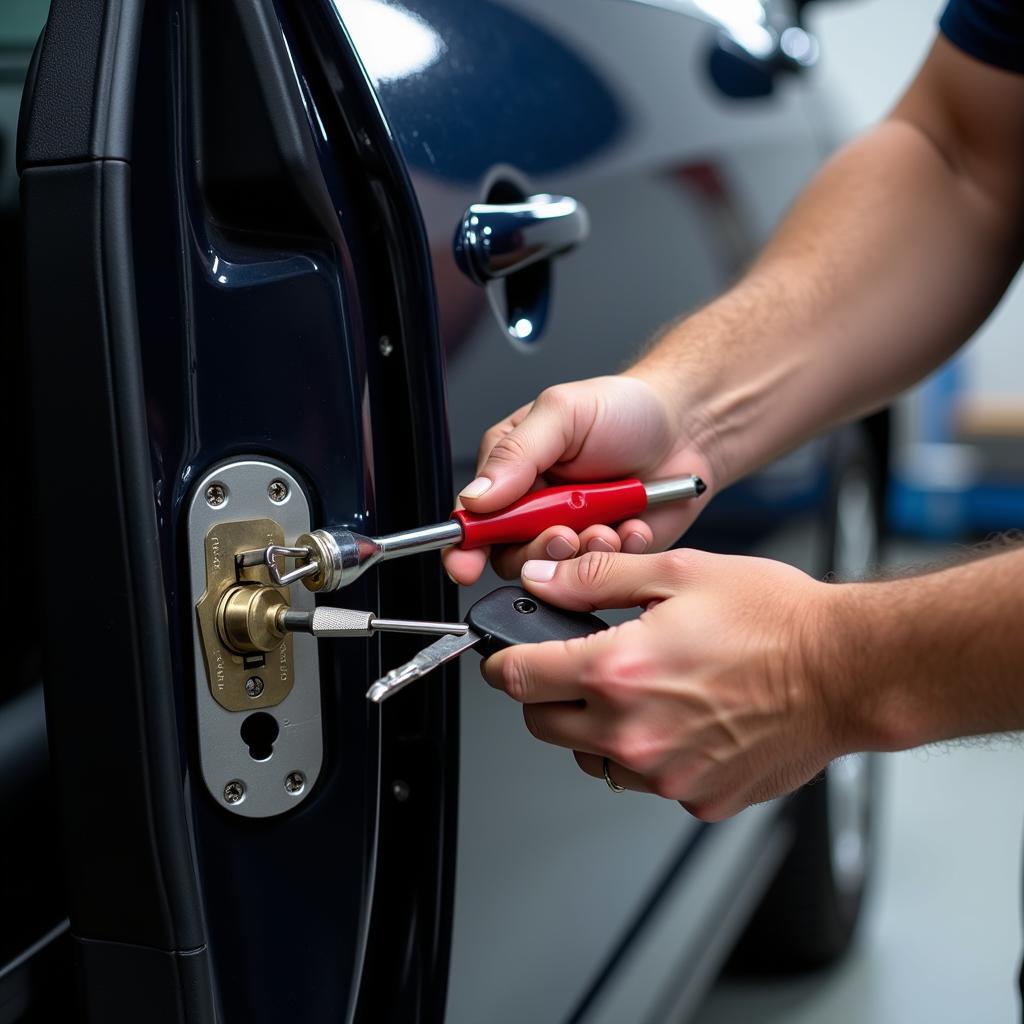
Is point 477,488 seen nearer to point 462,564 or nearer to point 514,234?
point 462,564

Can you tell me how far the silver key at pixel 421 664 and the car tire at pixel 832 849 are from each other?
1146 millimetres

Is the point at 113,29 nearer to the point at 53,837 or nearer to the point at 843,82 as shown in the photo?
the point at 53,837

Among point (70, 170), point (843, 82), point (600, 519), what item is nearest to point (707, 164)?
point (600, 519)

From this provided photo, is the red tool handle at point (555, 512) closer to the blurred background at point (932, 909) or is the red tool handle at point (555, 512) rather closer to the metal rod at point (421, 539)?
→ the metal rod at point (421, 539)

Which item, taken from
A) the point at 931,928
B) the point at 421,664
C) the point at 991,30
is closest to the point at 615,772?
the point at 421,664

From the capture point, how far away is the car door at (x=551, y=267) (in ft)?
2.61

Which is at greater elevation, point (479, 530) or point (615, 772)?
point (479, 530)

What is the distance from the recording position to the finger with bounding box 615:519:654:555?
87 centimetres

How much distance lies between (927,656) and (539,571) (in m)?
0.23

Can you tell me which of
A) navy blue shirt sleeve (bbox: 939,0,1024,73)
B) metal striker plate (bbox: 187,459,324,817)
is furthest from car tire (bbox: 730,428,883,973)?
metal striker plate (bbox: 187,459,324,817)

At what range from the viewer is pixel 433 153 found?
2.54 ft

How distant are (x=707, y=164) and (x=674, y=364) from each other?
0.37 meters

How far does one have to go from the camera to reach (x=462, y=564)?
767 mm

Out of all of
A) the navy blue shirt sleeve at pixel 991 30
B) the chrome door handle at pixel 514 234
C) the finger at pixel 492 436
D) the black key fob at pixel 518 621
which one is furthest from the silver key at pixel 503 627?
the navy blue shirt sleeve at pixel 991 30
